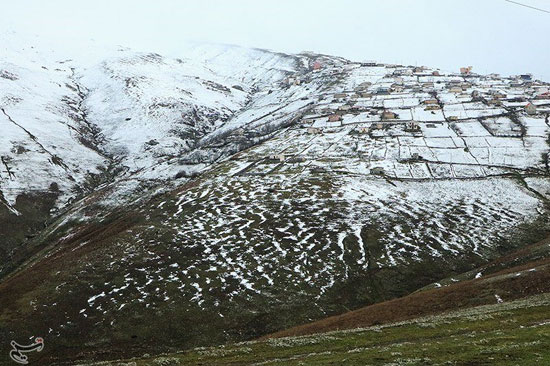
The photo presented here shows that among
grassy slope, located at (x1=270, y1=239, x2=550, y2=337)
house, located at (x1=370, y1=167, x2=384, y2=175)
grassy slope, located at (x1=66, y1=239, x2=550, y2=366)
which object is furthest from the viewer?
house, located at (x1=370, y1=167, x2=384, y2=175)

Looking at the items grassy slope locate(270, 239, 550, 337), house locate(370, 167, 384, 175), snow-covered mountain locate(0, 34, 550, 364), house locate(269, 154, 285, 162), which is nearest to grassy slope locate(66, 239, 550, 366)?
grassy slope locate(270, 239, 550, 337)

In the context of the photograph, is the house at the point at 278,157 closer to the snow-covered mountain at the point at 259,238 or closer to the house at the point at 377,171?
the snow-covered mountain at the point at 259,238

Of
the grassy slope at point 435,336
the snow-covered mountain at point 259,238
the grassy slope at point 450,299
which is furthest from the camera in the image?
the snow-covered mountain at point 259,238

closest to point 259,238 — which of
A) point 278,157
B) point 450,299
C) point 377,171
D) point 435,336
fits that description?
point 450,299

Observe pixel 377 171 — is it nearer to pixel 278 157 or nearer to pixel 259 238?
pixel 278 157

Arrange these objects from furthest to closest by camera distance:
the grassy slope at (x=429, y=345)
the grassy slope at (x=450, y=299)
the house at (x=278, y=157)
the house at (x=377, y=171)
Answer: the house at (x=278, y=157) → the house at (x=377, y=171) → the grassy slope at (x=450, y=299) → the grassy slope at (x=429, y=345)

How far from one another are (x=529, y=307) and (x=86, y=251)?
93.8 meters

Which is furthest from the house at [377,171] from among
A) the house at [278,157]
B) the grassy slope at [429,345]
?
the grassy slope at [429,345]

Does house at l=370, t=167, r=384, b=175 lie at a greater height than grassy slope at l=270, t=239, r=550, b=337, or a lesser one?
greater

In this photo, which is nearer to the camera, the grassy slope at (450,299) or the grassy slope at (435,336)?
the grassy slope at (435,336)

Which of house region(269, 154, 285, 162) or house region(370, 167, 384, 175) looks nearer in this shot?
house region(370, 167, 384, 175)

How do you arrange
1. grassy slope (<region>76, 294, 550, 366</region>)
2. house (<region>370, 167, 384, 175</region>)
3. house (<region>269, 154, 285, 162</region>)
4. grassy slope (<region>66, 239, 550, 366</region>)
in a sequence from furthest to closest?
house (<region>269, 154, 285, 162</region>)
house (<region>370, 167, 384, 175</region>)
grassy slope (<region>66, 239, 550, 366</region>)
grassy slope (<region>76, 294, 550, 366</region>)

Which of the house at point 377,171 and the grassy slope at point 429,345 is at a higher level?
the house at point 377,171

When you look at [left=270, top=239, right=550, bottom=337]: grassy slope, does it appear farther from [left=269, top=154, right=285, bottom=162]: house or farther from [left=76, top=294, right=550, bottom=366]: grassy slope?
[left=269, top=154, right=285, bottom=162]: house
